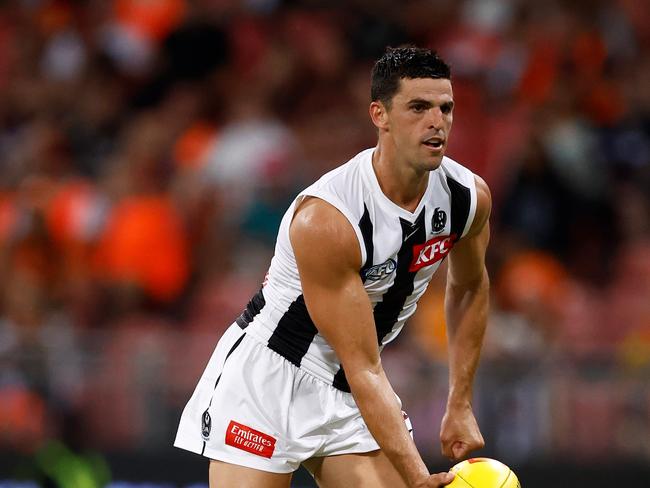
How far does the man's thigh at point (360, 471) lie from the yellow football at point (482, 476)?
51 centimetres

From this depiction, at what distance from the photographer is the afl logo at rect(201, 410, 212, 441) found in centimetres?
511

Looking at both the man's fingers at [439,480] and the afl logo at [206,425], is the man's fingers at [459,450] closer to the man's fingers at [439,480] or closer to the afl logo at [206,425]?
the man's fingers at [439,480]

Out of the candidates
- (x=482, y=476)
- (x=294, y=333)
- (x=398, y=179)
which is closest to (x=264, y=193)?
(x=294, y=333)

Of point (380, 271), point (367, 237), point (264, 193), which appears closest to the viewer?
point (367, 237)

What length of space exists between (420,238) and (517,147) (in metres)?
4.38

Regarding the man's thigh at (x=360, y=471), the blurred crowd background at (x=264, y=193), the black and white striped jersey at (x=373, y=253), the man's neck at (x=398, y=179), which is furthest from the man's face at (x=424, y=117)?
the blurred crowd background at (x=264, y=193)

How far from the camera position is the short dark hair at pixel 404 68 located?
15.3 feet

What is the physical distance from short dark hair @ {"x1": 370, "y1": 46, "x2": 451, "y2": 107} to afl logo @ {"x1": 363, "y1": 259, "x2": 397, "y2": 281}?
0.60m

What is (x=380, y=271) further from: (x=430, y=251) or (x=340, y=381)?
(x=340, y=381)

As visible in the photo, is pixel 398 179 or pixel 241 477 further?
pixel 241 477

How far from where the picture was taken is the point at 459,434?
205 inches

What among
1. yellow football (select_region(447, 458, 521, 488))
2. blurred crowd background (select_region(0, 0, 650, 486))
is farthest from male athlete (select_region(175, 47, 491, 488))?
blurred crowd background (select_region(0, 0, 650, 486))

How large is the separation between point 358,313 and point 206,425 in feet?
3.02

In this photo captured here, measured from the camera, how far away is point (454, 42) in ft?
33.4
